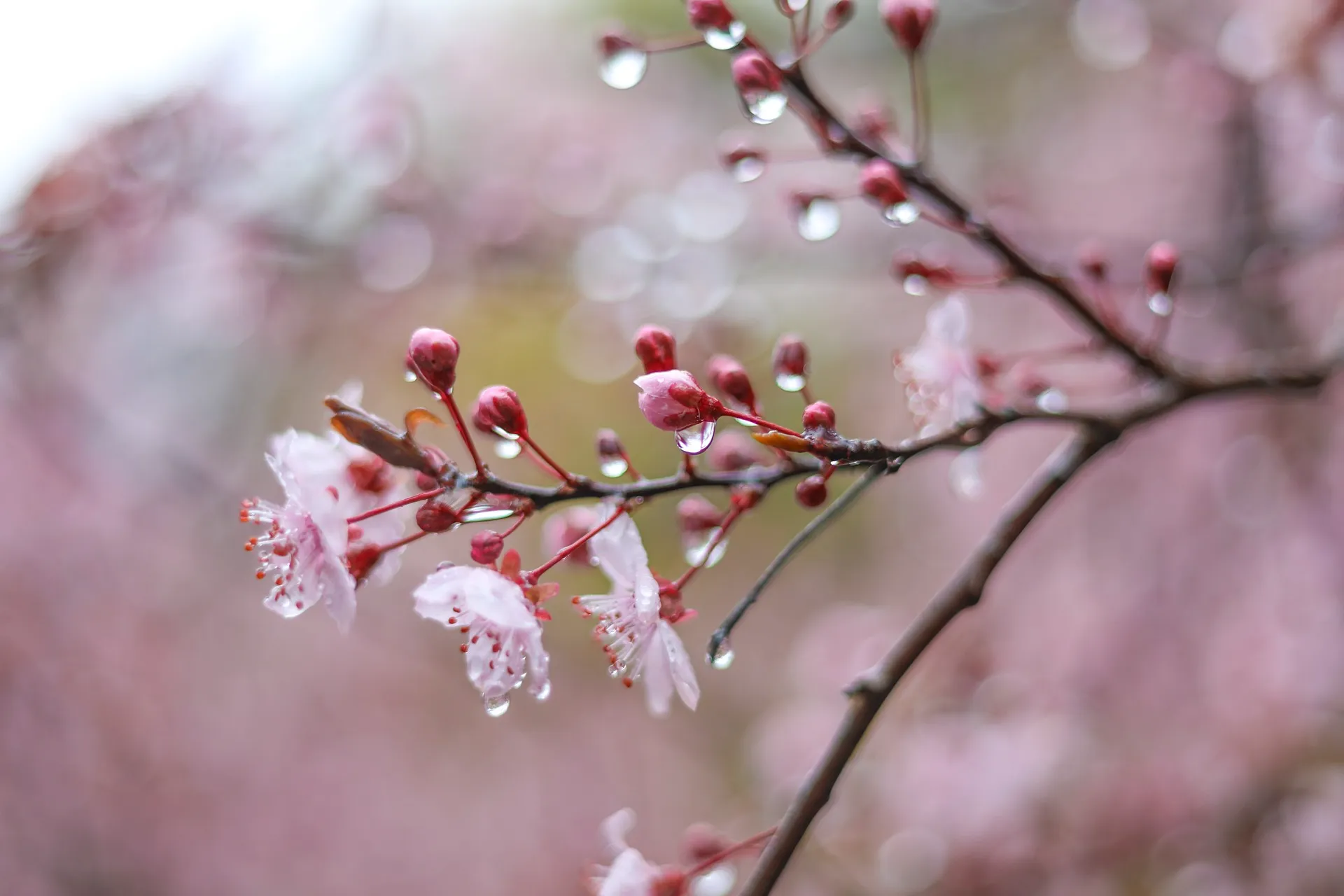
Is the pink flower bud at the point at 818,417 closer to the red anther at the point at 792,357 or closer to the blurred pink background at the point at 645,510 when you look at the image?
the red anther at the point at 792,357

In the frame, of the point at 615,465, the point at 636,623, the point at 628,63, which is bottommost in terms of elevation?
the point at 636,623

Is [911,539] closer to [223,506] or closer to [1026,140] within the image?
[1026,140]

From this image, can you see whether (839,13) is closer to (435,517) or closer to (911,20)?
(911,20)

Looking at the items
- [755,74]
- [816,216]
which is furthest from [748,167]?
[755,74]

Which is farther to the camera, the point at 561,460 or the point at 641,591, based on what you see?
the point at 561,460

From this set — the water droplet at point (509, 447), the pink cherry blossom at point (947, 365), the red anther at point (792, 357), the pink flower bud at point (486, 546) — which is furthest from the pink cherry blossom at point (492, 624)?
the pink cherry blossom at point (947, 365)

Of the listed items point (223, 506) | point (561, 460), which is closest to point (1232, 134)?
point (223, 506)
